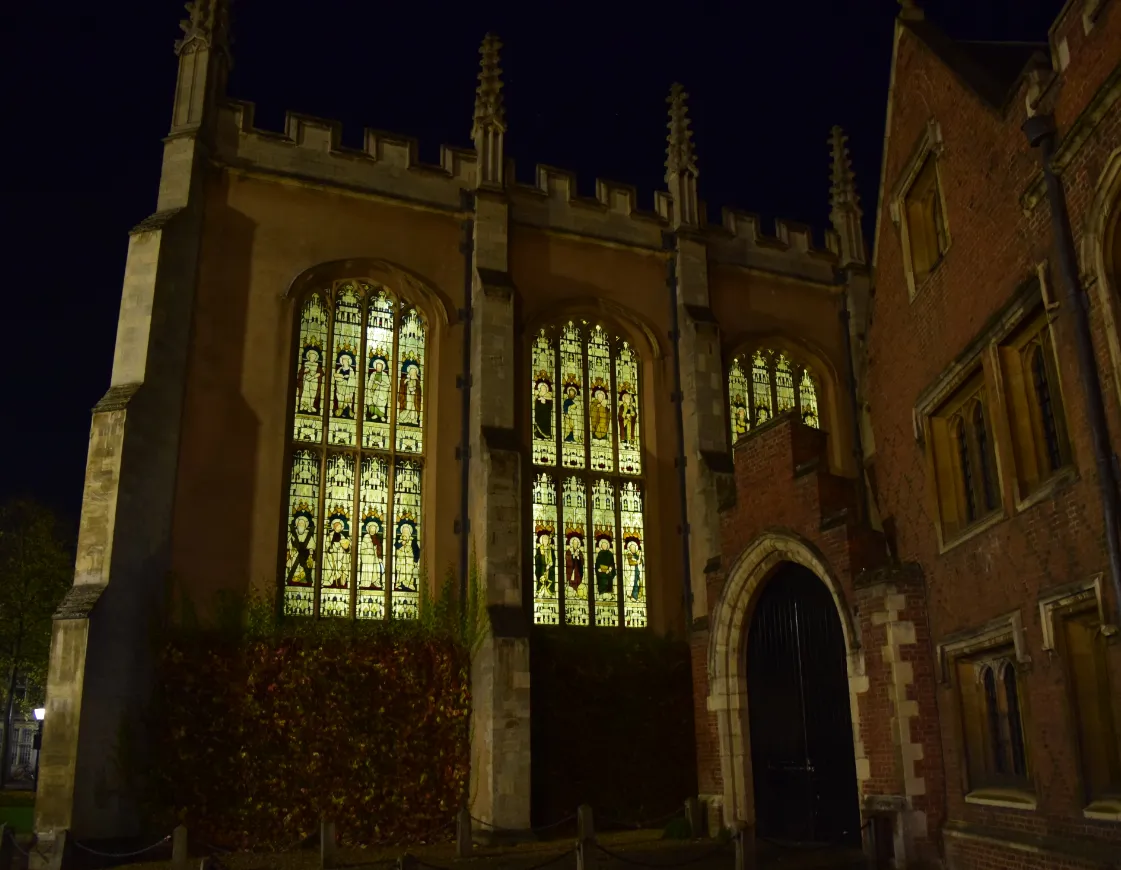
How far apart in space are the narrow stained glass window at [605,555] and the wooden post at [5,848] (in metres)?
9.08

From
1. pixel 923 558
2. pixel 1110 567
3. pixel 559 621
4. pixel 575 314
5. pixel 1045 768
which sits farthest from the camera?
pixel 575 314

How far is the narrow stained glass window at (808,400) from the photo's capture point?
20.5m

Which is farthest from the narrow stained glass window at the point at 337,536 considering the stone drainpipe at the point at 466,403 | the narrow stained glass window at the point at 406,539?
the stone drainpipe at the point at 466,403

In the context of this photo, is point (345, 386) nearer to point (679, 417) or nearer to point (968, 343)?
point (679, 417)

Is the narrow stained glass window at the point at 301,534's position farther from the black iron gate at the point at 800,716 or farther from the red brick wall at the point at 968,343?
the red brick wall at the point at 968,343

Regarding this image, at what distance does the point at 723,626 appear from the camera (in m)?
14.5

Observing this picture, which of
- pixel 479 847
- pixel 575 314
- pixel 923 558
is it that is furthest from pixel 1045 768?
pixel 575 314

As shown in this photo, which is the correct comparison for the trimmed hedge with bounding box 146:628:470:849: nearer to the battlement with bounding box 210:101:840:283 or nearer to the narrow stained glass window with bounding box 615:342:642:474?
the narrow stained glass window with bounding box 615:342:642:474

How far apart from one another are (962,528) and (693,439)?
7984 millimetres

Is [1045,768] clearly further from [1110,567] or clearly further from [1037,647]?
[1110,567]

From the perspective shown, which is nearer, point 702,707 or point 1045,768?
point 1045,768

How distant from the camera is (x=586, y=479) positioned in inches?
707

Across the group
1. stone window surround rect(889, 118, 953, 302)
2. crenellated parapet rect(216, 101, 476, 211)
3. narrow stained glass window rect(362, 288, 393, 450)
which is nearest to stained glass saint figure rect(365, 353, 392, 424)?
narrow stained glass window rect(362, 288, 393, 450)

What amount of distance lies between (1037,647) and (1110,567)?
1453mm
